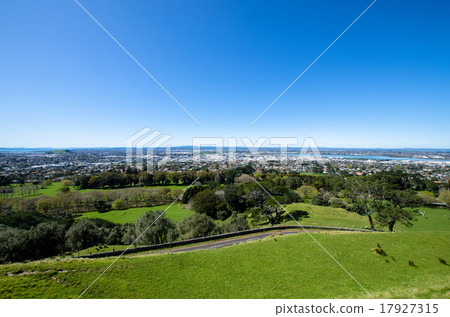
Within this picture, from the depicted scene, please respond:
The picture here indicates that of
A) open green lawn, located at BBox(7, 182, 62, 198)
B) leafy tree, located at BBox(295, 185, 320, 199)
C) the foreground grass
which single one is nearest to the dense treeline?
leafy tree, located at BBox(295, 185, 320, 199)

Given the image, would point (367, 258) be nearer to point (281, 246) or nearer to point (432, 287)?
point (432, 287)

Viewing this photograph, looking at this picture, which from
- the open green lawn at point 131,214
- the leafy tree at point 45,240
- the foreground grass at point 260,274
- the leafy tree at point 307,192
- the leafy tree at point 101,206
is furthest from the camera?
the leafy tree at point 307,192

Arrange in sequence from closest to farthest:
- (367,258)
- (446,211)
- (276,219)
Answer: (367,258) < (276,219) < (446,211)

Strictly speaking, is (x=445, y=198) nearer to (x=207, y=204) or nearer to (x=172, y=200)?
(x=207, y=204)

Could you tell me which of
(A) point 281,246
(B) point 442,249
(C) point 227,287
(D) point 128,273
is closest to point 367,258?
(A) point 281,246

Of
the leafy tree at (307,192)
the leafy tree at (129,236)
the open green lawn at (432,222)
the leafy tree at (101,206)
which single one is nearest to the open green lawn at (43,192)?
the leafy tree at (101,206)

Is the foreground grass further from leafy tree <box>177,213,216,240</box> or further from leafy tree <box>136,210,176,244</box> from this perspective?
leafy tree <box>136,210,176,244</box>

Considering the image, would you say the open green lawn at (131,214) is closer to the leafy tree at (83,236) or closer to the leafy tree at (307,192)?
the leafy tree at (83,236)
